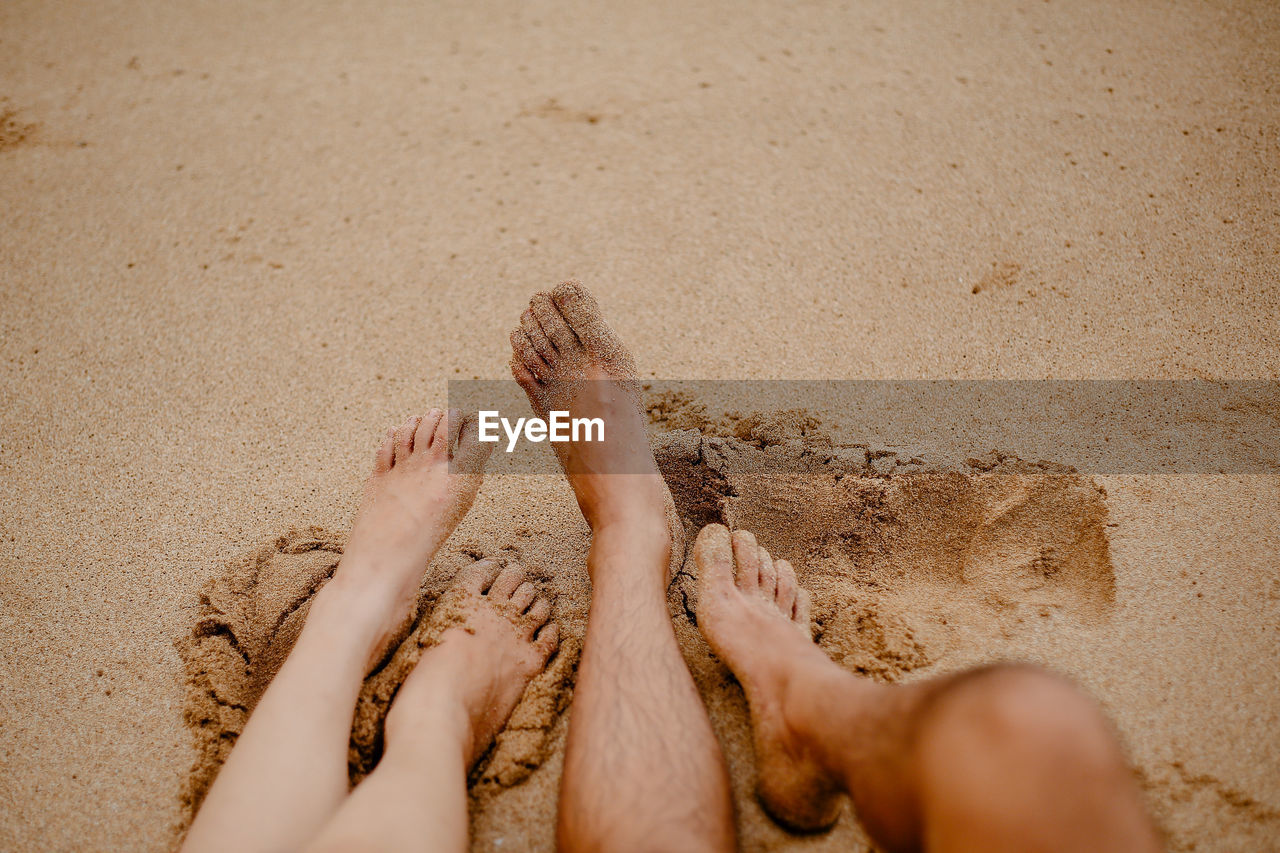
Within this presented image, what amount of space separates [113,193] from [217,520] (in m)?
1.27

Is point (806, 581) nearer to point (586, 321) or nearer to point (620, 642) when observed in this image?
point (620, 642)

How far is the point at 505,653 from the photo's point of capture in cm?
138

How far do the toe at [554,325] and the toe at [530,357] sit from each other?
47mm

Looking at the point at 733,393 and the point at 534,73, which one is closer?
the point at 733,393

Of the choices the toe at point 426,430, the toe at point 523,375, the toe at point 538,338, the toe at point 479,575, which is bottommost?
the toe at point 479,575

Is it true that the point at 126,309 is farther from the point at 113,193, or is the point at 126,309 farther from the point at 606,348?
the point at 606,348

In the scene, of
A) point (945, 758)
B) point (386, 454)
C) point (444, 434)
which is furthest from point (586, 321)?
point (945, 758)

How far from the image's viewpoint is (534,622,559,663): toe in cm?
142

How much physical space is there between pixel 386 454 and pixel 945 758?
4.06 feet

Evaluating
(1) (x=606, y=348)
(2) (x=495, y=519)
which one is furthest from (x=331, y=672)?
(1) (x=606, y=348)

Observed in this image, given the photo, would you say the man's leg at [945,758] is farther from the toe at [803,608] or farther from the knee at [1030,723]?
the toe at [803,608]

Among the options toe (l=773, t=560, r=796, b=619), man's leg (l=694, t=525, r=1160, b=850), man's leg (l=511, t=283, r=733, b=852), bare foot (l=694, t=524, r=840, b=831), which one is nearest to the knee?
man's leg (l=694, t=525, r=1160, b=850)

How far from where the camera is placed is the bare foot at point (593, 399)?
5.00 ft

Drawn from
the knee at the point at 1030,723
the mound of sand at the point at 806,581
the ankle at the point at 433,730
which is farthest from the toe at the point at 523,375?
the knee at the point at 1030,723
